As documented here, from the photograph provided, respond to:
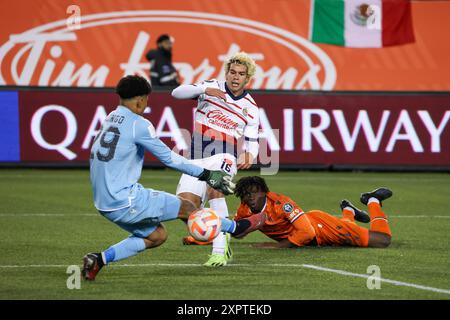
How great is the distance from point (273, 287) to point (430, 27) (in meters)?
18.3

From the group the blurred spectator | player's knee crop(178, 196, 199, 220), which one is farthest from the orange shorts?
the blurred spectator

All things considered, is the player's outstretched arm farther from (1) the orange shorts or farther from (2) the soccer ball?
(1) the orange shorts

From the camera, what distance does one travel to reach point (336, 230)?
11562mm

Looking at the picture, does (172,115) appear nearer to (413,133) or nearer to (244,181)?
(413,133)

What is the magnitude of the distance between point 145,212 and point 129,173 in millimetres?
364

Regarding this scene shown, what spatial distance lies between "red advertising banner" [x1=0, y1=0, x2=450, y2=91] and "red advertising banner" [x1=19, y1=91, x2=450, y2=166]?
5591 mm

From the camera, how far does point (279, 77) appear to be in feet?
84.9

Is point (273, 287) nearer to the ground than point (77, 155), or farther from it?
nearer to the ground

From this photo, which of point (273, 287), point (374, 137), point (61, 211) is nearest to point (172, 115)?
point (374, 137)

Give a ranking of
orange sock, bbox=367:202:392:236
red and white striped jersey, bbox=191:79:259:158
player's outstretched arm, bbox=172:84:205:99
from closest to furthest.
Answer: player's outstretched arm, bbox=172:84:205:99
red and white striped jersey, bbox=191:79:259:158
orange sock, bbox=367:202:392:236

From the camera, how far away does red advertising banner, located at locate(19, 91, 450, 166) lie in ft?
64.3

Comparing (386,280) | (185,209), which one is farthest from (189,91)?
(386,280)

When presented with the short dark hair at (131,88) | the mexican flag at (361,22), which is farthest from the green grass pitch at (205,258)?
the mexican flag at (361,22)
